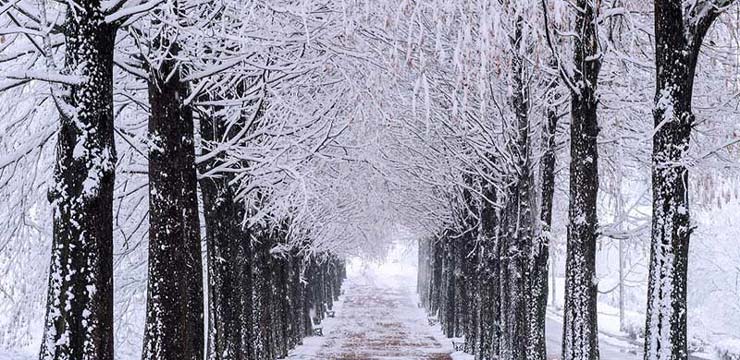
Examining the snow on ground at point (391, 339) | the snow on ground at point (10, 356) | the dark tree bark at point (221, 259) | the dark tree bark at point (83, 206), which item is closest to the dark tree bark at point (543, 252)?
the dark tree bark at point (221, 259)

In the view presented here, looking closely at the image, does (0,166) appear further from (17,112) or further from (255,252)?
(255,252)

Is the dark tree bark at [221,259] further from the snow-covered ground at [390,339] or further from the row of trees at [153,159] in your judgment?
the snow-covered ground at [390,339]

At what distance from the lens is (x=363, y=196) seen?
→ 2708 centimetres

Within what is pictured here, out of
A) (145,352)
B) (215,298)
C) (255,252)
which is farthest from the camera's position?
(255,252)

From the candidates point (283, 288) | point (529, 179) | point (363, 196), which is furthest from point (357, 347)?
point (529, 179)

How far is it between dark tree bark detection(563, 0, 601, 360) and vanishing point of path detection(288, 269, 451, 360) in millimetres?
16276

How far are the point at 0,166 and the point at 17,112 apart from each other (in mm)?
5913

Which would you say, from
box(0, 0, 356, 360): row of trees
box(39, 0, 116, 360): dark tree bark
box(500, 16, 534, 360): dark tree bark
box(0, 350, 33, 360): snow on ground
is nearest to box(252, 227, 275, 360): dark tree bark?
box(0, 0, 356, 360): row of trees

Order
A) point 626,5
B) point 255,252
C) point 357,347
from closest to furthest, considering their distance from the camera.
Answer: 1. point 626,5
2. point 255,252
3. point 357,347

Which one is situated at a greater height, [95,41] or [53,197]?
[95,41]

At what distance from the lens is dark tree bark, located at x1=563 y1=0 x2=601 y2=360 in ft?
34.1

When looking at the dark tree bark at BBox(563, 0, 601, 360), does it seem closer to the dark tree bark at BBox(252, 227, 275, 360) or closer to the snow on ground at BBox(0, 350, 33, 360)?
the dark tree bark at BBox(252, 227, 275, 360)

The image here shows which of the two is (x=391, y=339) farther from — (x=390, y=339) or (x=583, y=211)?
(x=583, y=211)

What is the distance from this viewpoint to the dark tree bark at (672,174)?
805 cm
